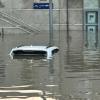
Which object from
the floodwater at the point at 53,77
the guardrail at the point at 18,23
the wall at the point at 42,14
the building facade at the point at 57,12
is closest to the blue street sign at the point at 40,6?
the building facade at the point at 57,12

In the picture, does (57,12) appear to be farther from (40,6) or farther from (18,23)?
(18,23)

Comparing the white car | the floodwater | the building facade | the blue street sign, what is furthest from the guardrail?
the white car

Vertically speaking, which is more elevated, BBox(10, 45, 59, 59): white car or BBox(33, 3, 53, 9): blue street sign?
BBox(33, 3, 53, 9): blue street sign

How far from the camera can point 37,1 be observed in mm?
44375

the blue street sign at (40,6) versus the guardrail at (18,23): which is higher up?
the blue street sign at (40,6)

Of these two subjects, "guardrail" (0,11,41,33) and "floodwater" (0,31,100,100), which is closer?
"floodwater" (0,31,100,100)

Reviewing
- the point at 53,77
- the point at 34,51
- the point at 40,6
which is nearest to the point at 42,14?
the point at 40,6

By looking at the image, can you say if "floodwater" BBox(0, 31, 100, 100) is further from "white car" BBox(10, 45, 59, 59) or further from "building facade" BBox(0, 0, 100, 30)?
"building facade" BBox(0, 0, 100, 30)

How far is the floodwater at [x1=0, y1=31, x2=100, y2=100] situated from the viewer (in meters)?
12.6

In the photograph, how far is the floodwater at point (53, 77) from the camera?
12586 mm

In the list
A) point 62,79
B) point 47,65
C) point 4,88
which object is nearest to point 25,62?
point 47,65

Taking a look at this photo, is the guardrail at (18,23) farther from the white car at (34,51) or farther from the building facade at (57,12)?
the white car at (34,51)

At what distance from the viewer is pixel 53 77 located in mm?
15805

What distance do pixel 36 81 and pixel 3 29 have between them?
97.4 ft
